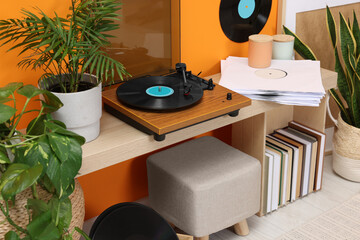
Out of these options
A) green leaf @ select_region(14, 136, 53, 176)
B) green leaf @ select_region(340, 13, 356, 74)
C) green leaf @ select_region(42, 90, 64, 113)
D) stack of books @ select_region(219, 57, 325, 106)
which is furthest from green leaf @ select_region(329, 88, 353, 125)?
green leaf @ select_region(14, 136, 53, 176)

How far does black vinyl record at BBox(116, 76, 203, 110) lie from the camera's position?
5.05ft

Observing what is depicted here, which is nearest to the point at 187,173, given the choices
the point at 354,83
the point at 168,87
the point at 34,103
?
the point at 168,87

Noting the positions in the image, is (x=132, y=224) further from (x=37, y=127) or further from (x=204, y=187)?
(x=37, y=127)

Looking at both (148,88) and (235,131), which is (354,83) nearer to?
(235,131)

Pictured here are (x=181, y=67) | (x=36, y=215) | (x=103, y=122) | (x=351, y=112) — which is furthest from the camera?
(x=351, y=112)

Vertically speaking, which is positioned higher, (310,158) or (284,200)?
(310,158)

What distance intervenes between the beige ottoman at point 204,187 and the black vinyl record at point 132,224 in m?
0.14

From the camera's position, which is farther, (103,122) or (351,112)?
(351,112)

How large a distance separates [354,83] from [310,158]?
16.0 inches

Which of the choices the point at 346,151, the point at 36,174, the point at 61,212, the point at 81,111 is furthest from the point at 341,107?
the point at 36,174

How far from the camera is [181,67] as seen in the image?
68.2 inches

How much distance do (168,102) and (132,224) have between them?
44 centimetres

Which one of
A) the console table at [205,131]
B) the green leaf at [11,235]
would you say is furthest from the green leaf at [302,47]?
the green leaf at [11,235]

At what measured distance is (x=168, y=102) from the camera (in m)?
1.55
